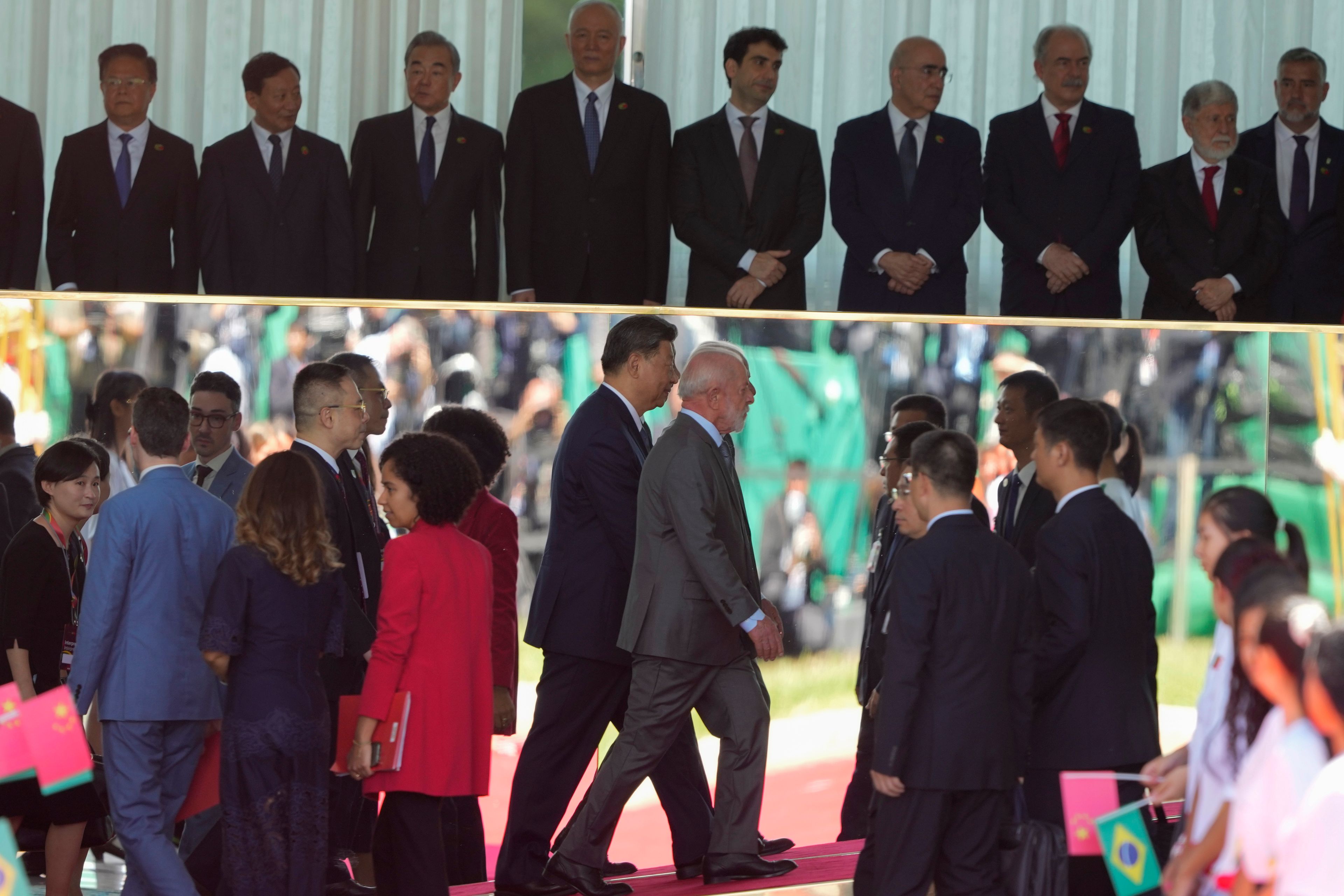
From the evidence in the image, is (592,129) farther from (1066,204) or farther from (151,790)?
(151,790)

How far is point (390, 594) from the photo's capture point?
161 inches

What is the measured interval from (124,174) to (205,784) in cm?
276

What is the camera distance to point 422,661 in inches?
162

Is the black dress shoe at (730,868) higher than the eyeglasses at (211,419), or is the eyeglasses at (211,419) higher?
the eyeglasses at (211,419)

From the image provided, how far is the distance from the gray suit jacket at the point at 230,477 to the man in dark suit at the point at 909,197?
7.57 ft

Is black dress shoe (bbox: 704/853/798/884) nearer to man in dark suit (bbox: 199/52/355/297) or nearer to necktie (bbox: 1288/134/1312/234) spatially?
man in dark suit (bbox: 199/52/355/297)

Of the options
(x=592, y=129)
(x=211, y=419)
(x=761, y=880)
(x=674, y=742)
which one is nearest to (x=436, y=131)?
(x=592, y=129)

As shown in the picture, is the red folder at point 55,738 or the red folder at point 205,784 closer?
the red folder at point 55,738

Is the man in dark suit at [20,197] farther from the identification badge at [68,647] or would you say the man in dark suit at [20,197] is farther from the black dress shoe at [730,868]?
the black dress shoe at [730,868]

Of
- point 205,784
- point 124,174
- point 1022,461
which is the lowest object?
point 205,784

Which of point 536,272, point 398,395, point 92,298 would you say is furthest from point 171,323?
point 536,272

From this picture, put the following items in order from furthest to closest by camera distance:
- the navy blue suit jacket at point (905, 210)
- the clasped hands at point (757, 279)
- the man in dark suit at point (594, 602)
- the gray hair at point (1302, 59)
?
the gray hair at point (1302, 59) < the navy blue suit jacket at point (905, 210) < the clasped hands at point (757, 279) < the man in dark suit at point (594, 602)

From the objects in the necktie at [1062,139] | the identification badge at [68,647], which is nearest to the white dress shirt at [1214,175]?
the necktie at [1062,139]

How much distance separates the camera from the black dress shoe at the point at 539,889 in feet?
14.5
